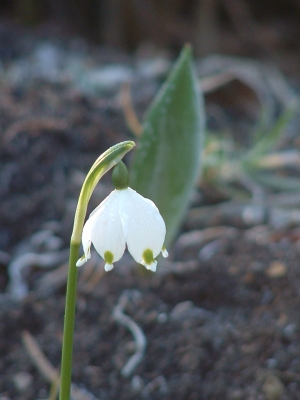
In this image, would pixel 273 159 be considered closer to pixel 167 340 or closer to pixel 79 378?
pixel 167 340

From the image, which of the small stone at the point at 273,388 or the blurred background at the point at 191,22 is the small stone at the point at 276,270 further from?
the blurred background at the point at 191,22

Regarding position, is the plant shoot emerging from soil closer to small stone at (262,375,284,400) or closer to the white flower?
the white flower

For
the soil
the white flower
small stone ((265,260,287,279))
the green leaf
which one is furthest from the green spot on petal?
small stone ((265,260,287,279))

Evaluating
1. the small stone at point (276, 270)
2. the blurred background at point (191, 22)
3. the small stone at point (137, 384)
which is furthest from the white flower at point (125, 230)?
the blurred background at point (191, 22)

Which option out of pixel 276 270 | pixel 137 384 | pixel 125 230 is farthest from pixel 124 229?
pixel 276 270

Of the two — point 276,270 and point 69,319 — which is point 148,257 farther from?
point 276,270

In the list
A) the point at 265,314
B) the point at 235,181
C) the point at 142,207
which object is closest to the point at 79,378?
the point at 265,314
